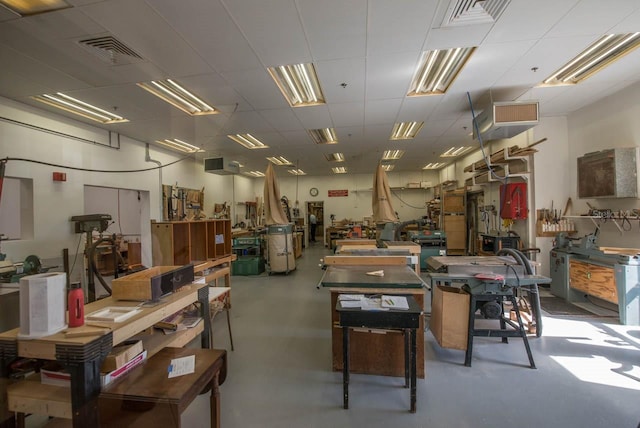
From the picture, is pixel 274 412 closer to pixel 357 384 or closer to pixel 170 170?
pixel 357 384

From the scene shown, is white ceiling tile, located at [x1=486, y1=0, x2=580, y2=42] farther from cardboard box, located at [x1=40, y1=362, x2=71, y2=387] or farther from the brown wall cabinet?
cardboard box, located at [x1=40, y1=362, x2=71, y2=387]

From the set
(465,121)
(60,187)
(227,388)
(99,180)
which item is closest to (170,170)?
(99,180)

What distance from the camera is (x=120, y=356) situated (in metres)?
1.39

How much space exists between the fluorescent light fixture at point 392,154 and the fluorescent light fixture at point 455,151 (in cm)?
128

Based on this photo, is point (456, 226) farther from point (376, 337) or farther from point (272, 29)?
point (272, 29)

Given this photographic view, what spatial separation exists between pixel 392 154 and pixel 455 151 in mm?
1734

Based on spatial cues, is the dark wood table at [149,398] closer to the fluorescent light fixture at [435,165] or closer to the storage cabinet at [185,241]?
the storage cabinet at [185,241]

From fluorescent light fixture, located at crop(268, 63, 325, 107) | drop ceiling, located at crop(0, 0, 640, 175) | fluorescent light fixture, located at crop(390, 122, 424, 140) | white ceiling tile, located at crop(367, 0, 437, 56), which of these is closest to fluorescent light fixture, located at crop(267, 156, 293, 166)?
drop ceiling, located at crop(0, 0, 640, 175)

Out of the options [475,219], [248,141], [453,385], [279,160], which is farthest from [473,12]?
[475,219]

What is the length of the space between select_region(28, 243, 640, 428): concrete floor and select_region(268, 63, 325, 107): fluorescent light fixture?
Result: 325 centimetres

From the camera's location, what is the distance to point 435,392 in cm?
221

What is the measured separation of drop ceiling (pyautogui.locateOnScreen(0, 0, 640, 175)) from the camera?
219 cm

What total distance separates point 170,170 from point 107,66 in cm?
389

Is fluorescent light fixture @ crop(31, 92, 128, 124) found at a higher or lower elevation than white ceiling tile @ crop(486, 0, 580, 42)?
lower
